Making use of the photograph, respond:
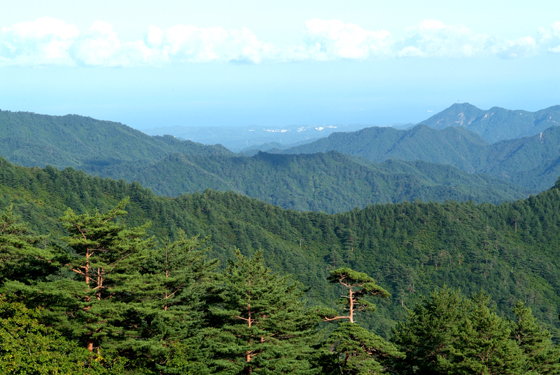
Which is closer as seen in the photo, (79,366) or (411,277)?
(79,366)

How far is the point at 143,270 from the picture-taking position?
38.5 metres

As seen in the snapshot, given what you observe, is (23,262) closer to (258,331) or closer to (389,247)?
(258,331)

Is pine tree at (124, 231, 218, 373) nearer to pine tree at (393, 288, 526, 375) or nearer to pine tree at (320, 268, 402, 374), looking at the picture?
pine tree at (320, 268, 402, 374)

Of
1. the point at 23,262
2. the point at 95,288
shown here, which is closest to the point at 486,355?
the point at 95,288

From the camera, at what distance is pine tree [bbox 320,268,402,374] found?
30203mm

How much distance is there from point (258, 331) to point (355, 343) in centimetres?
619

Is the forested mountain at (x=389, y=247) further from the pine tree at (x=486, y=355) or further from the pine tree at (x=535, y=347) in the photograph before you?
the pine tree at (x=486, y=355)

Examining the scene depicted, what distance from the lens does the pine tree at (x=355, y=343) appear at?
1189 inches

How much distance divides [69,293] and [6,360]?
4850 mm

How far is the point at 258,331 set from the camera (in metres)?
32.0

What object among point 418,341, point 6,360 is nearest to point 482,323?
point 418,341

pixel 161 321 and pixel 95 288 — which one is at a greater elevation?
pixel 95 288

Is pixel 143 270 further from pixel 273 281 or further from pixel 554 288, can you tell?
pixel 554 288

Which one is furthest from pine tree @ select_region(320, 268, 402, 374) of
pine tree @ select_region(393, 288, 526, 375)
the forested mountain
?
the forested mountain
